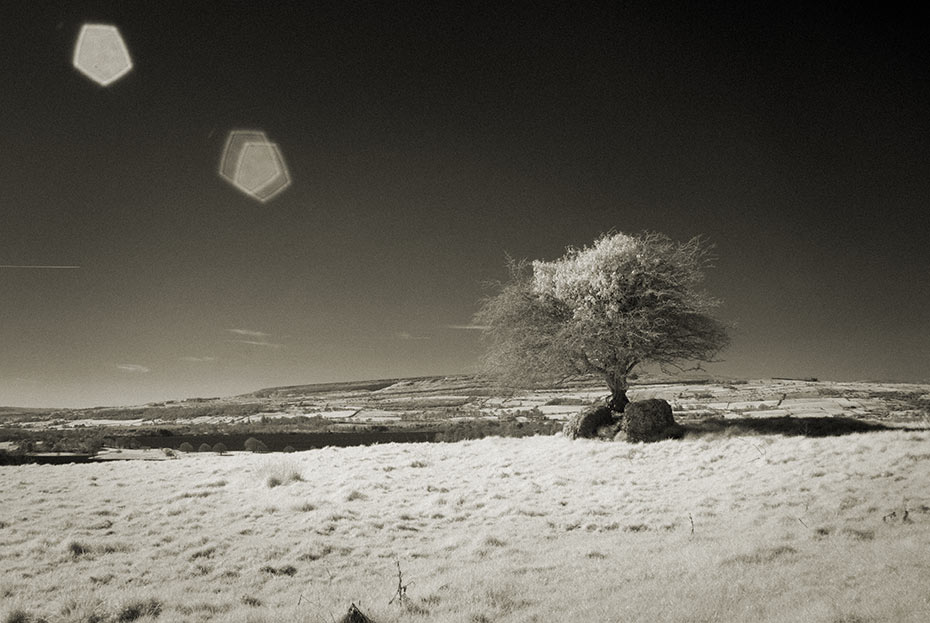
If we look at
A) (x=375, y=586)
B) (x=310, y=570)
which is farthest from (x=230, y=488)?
(x=375, y=586)

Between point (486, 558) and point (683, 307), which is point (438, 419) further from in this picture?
→ point (486, 558)

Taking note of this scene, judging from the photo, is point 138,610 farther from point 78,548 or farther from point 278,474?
point 278,474

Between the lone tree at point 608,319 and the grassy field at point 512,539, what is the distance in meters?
4.55

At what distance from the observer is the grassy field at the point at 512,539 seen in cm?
690

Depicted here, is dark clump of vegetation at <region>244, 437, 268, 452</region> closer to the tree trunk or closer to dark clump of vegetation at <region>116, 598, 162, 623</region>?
the tree trunk

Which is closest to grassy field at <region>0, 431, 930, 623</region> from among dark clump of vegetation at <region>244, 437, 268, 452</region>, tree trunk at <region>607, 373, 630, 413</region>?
tree trunk at <region>607, 373, 630, 413</region>

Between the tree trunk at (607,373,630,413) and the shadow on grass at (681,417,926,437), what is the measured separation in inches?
111

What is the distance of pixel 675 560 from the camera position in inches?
331

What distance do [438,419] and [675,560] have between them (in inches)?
2089

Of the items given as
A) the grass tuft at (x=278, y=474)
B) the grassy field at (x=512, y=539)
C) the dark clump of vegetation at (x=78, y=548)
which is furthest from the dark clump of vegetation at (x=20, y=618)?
the grass tuft at (x=278, y=474)

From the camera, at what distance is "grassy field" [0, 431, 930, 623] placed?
6.90m

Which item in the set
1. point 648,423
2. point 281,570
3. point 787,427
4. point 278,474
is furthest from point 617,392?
point 281,570

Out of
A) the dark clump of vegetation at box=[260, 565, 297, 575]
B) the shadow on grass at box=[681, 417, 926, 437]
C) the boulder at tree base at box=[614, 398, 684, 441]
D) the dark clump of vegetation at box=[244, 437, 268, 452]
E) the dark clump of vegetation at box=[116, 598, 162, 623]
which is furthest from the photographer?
the dark clump of vegetation at box=[244, 437, 268, 452]

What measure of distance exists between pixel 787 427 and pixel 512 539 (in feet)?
51.4
